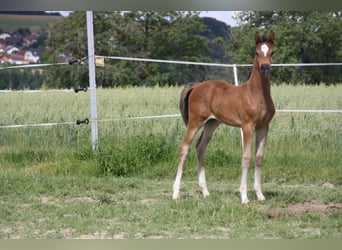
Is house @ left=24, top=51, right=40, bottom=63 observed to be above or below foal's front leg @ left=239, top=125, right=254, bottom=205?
above

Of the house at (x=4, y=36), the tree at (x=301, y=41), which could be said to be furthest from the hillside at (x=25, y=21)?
the tree at (x=301, y=41)

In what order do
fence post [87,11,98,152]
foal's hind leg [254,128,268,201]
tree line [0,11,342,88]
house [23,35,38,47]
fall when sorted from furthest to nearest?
house [23,35,38,47] < tree line [0,11,342,88] < fence post [87,11,98,152] < foal's hind leg [254,128,268,201]

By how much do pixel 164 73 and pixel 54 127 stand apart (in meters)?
11.0

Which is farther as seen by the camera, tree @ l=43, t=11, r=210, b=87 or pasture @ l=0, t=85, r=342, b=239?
tree @ l=43, t=11, r=210, b=87

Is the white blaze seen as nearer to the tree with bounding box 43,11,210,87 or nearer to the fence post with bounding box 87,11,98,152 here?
the fence post with bounding box 87,11,98,152

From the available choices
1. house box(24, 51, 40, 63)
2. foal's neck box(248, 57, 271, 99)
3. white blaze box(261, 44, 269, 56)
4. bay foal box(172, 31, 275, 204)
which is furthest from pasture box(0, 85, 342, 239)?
house box(24, 51, 40, 63)

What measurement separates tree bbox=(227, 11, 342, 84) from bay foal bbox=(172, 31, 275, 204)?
29.8 feet

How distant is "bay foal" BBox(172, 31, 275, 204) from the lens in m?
5.60

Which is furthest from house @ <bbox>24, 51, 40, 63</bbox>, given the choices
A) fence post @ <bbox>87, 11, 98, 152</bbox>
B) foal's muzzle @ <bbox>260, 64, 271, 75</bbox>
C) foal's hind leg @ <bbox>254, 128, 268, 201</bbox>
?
foal's muzzle @ <bbox>260, 64, 271, 75</bbox>

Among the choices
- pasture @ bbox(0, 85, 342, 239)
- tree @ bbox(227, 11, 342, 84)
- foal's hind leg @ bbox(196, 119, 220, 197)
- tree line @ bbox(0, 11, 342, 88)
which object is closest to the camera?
pasture @ bbox(0, 85, 342, 239)

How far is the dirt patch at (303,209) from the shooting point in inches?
208

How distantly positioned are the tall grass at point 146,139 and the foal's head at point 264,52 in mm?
2303

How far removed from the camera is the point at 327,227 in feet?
15.8

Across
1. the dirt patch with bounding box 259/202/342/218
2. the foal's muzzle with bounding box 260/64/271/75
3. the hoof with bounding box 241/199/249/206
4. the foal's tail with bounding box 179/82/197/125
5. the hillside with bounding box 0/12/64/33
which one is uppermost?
the hillside with bounding box 0/12/64/33
